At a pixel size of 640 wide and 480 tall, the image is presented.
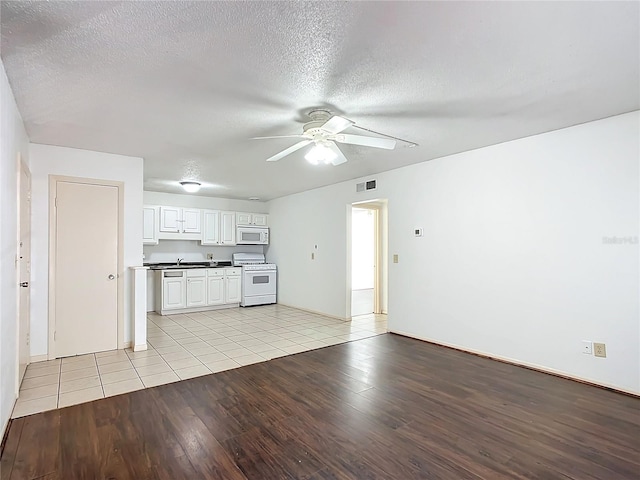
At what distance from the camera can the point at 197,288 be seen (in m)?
6.58

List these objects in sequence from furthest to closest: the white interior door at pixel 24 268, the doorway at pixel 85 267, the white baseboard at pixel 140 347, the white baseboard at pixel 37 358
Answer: the white baseboard at pixel 140 347 < the doorway at pixel 85 267 < the white baseboard at pixel 37 358 < the white interior door at pixel 24 268

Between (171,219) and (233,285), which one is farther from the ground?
(171,219)

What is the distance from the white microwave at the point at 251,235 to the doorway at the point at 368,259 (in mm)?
2107

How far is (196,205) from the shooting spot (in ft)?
23.7

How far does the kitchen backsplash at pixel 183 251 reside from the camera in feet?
22.3

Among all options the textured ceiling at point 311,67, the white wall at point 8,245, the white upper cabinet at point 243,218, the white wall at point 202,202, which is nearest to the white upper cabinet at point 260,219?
the white upper cabinet at point 243,218

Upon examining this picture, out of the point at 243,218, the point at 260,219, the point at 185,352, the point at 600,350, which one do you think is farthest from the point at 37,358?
the point at 600,350

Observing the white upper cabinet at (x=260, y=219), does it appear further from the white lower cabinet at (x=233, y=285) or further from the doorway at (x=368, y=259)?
the doorway at (x=368, y=259)

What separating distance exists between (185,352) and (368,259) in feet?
16.7

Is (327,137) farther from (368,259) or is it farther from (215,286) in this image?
(368,259)

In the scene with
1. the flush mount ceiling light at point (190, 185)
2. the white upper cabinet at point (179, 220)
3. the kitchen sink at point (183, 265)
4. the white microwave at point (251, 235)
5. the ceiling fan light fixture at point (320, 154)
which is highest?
the flush mount ceiling light at point (190, 185)

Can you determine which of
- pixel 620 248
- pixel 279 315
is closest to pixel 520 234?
pixel 620 248

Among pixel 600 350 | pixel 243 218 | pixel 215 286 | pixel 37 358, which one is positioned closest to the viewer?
pixel 600 350

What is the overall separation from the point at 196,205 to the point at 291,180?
102 inches
